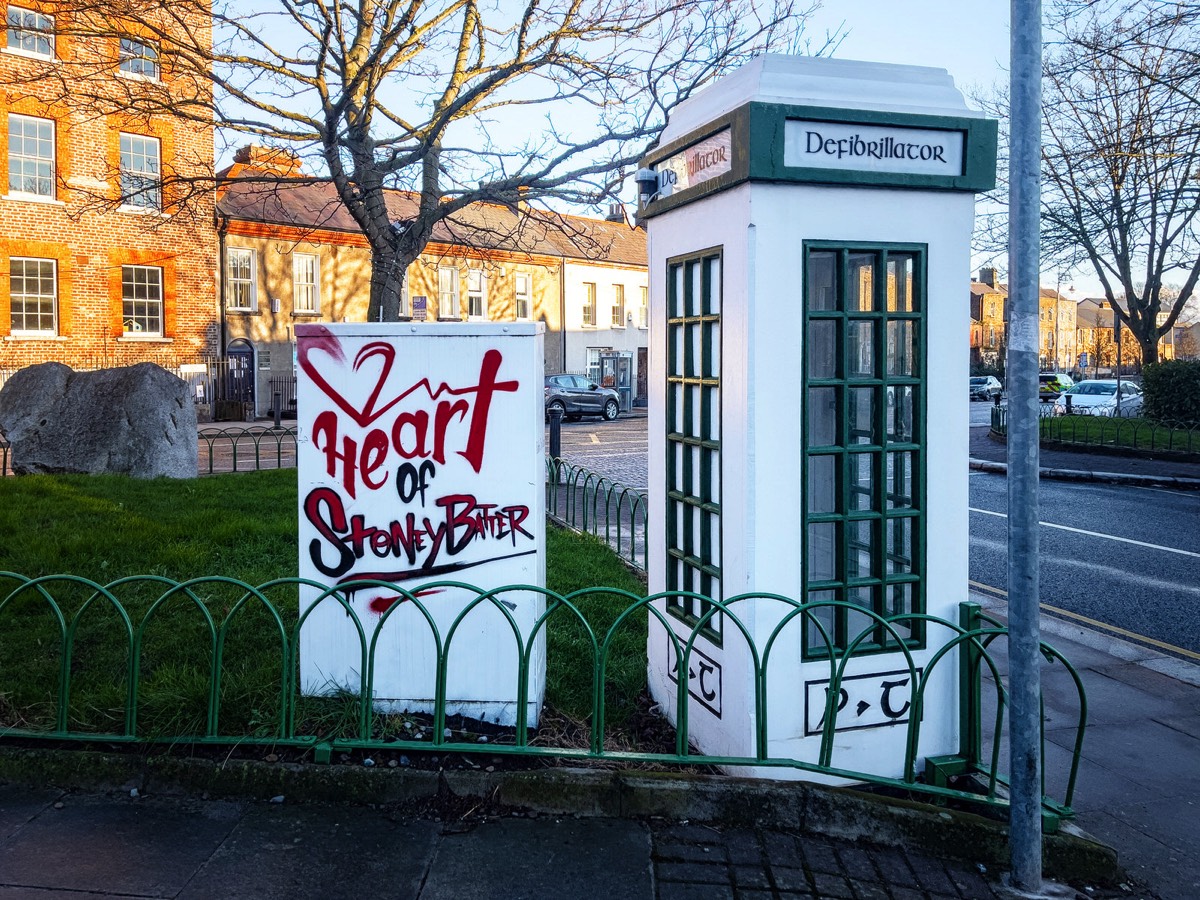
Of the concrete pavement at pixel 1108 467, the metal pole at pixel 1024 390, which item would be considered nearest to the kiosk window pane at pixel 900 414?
the metal pole at pixel 1024 390

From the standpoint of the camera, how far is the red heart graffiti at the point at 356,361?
4.93 metres

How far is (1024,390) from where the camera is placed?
3.63 meters

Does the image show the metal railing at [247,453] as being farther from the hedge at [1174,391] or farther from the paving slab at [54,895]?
the hedge at [1174,391]

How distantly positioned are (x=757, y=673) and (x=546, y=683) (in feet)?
4.71

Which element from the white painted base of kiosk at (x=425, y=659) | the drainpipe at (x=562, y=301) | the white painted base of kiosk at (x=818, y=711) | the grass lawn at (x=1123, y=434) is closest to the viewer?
the white painted base of kiosk at (x=818, y=711)

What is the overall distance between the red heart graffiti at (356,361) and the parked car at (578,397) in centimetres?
2940

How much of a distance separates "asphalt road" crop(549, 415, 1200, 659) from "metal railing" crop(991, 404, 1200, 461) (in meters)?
4.02

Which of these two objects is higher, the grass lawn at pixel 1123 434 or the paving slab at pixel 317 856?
the grass lawn at pixel 1123 434

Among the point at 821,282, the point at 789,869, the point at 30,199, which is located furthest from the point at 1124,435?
the point at 30,199

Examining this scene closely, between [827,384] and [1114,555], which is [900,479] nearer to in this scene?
[827,384]

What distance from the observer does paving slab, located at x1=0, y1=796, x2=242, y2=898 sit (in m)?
3.55

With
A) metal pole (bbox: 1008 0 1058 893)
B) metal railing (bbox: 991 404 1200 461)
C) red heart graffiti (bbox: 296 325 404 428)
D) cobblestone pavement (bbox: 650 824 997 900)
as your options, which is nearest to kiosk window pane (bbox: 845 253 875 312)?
metal pole (bbox: 1008 0 1058 893)

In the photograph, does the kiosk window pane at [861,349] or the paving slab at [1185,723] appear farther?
the paving slab at [1185,723]

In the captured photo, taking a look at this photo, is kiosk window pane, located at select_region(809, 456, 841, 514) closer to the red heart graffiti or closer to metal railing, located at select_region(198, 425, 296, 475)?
the red heart graffiti
